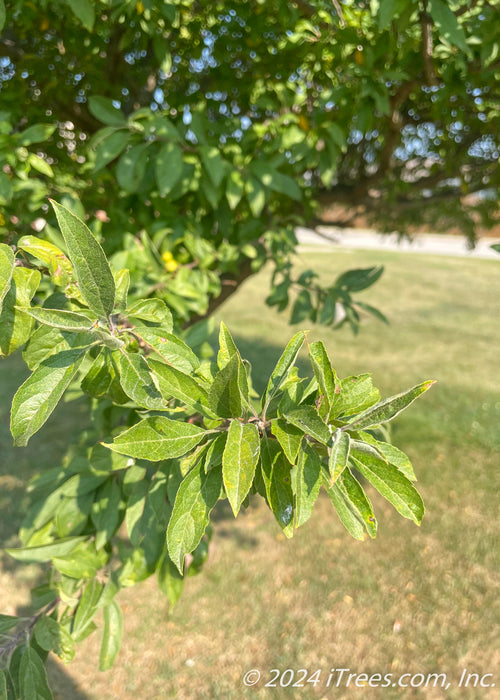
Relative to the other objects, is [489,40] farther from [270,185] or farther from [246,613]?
[246,613]

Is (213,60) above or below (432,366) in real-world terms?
above

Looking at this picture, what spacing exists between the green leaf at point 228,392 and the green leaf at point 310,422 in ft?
0.27

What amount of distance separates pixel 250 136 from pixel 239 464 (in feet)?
5.67

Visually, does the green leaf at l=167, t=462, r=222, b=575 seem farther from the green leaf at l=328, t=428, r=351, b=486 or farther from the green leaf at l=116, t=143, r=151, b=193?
the green leaf at l=116, t=143, r=151, b=193

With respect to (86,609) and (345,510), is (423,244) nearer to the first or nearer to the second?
(86,609)

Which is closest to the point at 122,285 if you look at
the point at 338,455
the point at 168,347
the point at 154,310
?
the point at 154,310

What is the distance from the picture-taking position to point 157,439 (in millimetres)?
823

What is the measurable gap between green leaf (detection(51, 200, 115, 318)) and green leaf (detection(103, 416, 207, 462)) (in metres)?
0.19

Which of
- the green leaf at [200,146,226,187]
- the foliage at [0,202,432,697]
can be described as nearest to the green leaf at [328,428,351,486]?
the foliage at [0,202,432,697]

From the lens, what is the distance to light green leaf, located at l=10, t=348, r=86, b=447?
80 cm

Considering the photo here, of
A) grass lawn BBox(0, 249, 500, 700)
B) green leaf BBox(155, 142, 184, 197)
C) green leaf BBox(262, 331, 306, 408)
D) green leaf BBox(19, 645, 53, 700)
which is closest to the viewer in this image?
green leaf BBox(262, 331, 306, 408)

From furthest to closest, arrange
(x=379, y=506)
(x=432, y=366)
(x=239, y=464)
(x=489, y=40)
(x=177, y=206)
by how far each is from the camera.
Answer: (x=432, y=366)
(x=379, y=506)
(x=177, y=206)
(x=489, y=40)
(x=239, y=464)

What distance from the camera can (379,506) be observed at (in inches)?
153

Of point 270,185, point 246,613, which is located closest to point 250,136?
point 270,185
